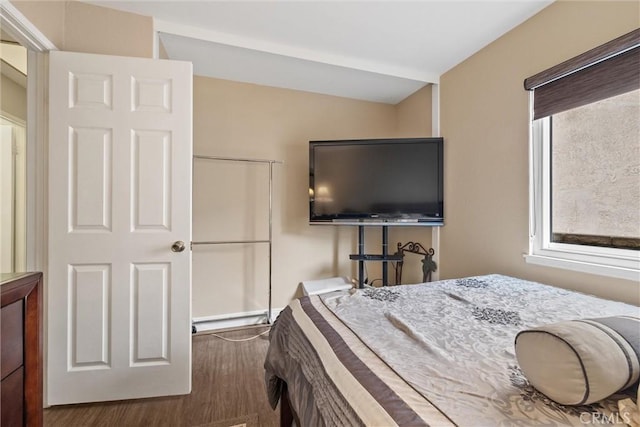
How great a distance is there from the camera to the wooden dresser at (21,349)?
85cm

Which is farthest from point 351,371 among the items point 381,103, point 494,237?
point 381,103

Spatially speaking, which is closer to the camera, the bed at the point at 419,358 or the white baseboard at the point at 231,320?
the bed at the point at 419,358

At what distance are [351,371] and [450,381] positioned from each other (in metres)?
0.24

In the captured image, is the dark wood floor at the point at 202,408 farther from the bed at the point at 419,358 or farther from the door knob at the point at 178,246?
the door knob at the point at 178,246

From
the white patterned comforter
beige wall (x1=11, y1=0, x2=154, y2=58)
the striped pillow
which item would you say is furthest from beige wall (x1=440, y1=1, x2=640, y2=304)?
beige wall (x1=11, y1=0, x2=154, y2=58)

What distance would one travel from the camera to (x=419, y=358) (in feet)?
2.57

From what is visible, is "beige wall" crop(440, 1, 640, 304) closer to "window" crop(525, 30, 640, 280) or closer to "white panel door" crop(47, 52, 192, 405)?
"window" crop(525, 30, 640, 280)

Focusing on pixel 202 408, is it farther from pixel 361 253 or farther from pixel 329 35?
pixel 329 35

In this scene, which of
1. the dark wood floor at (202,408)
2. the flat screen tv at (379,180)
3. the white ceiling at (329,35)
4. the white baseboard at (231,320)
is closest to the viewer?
the dark wood floor at (202,408)

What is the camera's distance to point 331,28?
1989 mm

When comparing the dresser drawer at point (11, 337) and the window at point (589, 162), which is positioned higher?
the window at point (589, 162)

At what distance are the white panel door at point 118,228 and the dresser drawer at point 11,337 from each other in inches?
29.5

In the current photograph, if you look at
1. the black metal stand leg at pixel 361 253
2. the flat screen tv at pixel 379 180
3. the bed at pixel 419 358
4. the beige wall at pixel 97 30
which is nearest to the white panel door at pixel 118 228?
the beige wall at pixel 97 30

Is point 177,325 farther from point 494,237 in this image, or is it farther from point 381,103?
point 381,103
